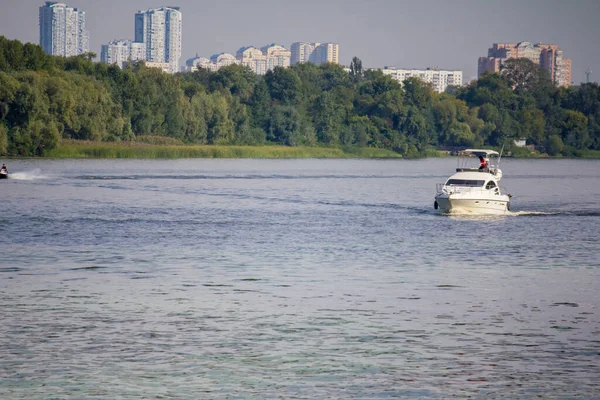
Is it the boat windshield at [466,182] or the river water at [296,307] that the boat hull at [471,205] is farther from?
the boat windshield at [466,182]

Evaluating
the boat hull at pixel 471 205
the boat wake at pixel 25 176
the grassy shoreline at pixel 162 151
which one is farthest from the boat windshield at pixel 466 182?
the grassy shoreline at pixel 162 151

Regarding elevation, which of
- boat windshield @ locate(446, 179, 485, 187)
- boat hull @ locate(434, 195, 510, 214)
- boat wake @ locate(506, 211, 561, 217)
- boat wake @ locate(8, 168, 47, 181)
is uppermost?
boat windshield @ locate(446, 179, 485, 187)

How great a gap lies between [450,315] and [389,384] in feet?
24.8

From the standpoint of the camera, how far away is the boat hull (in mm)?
61125

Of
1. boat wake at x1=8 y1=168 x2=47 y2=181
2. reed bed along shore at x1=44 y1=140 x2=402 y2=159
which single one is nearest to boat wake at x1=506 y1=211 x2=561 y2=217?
boat wake at x1=8 y1=168 x2=47 y2=181

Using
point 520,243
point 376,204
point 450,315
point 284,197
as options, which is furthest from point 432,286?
point 284,197

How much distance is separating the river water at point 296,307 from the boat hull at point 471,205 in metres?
0.78

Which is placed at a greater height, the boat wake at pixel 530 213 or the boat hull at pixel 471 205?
the boat hull at pixel 471 205

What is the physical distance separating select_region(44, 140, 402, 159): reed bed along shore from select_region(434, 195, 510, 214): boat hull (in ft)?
265

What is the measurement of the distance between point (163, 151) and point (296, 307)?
13259 centimetres

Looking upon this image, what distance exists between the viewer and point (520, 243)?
4725 cm

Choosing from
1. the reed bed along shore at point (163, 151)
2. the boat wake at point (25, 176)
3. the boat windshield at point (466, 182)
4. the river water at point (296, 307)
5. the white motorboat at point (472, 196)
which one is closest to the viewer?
the river water at point (296, 307)

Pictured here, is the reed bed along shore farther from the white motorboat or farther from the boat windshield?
the white motorboat

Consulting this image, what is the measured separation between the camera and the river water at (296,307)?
1945 centimetres
